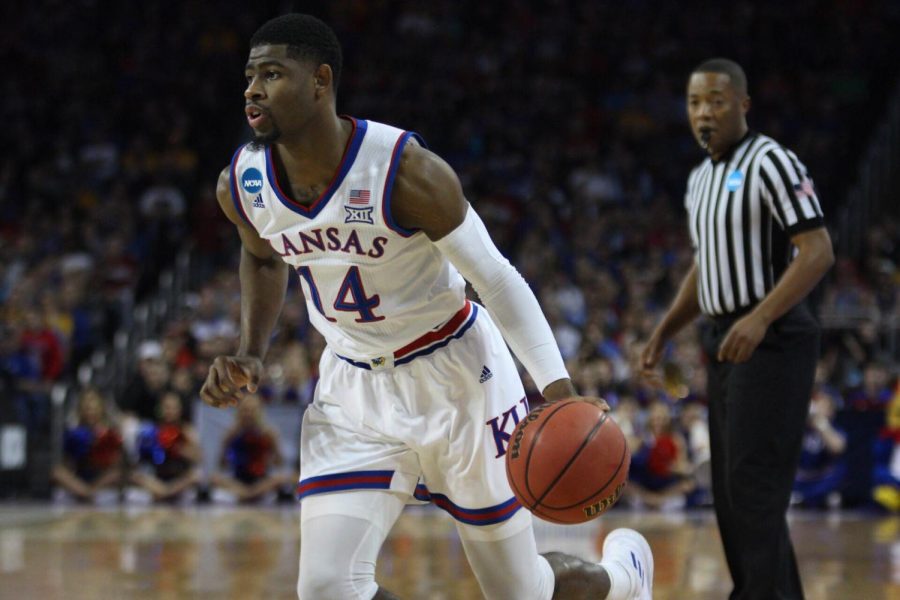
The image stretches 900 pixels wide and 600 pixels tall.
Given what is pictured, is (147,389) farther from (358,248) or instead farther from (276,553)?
(358,248)

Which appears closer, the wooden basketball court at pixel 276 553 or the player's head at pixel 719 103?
the player's head at pixel 719 103

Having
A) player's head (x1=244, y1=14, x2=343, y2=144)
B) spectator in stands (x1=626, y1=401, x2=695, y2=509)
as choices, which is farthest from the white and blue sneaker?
spectator in stands (x1=626, y1=401, x2=695, y2=509)

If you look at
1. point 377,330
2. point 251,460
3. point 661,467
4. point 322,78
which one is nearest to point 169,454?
point 251,460

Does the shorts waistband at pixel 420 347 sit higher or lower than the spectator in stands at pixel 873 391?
higher

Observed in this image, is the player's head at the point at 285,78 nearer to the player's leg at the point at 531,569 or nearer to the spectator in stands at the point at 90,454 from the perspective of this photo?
the player's leg at the point at 531,569

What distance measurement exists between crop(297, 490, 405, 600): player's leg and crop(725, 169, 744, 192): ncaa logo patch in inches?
68.9

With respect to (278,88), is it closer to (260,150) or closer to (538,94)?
(260,150)

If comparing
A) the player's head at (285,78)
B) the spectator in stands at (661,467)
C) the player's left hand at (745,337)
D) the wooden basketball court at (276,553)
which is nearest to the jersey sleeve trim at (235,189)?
the player's head at (285,78)

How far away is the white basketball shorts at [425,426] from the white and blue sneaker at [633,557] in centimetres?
95

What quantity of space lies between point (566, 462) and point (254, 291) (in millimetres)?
1259

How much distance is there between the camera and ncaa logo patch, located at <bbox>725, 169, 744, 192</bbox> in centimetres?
457

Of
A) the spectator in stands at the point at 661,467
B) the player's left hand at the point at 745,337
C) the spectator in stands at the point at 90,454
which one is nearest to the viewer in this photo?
the player's left hand at the point at 745,337

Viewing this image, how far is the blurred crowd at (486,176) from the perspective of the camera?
1138 cm

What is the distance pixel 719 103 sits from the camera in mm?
4660
